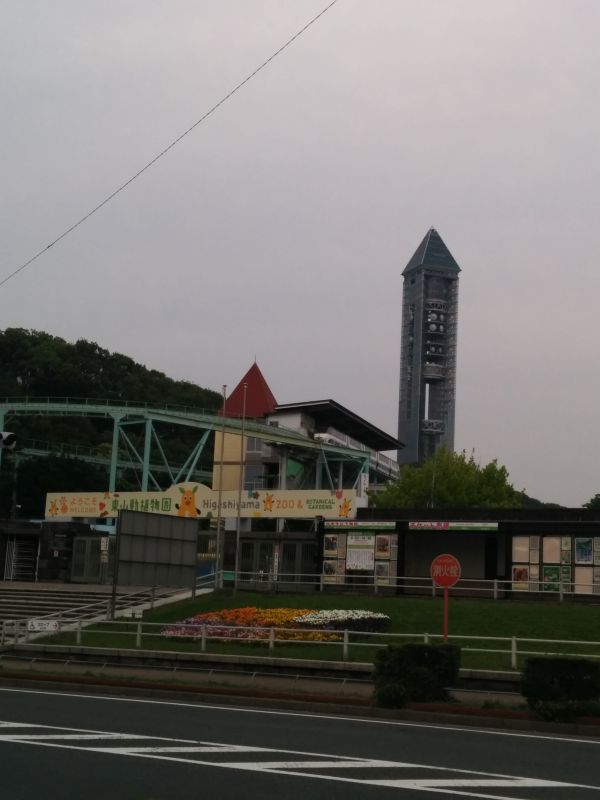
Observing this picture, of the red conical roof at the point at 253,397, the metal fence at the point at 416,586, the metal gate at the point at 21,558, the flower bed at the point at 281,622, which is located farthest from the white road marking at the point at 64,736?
the red conical roof at the point at 253,397

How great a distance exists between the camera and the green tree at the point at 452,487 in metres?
84.4

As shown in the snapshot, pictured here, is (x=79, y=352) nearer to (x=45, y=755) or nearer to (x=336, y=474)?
(x=336, y=474)

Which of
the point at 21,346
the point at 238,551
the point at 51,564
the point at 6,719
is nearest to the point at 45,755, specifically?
the point at 6,719

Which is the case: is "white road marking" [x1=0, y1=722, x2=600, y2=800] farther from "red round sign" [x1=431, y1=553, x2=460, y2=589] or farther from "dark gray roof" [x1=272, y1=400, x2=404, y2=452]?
"dark gray roof" [x1=272, y1=400, x2=404, y2=452]

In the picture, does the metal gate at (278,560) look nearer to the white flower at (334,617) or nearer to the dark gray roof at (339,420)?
the white flower at (334,617)

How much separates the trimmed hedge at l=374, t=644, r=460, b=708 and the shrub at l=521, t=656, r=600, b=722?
6.41 ft

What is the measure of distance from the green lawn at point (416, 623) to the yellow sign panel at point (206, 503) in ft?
27.5

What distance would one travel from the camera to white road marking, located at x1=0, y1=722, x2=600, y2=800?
35.7 feet

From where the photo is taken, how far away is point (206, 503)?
57531mm

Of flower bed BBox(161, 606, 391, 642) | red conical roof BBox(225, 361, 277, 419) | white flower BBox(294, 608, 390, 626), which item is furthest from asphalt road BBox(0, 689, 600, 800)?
red conical roof BBox(225, 361, 277, 419)

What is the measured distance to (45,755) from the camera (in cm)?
1246

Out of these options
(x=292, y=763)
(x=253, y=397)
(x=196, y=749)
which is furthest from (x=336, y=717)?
(x=253, y=397)

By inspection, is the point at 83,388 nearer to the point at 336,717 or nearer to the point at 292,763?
the point at 336,717

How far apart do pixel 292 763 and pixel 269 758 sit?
1.65 ft
